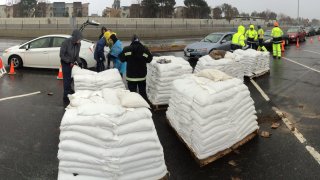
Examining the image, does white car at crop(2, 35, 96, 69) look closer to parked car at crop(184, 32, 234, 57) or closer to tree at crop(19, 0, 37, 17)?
parked car at crop(184, 32, 234, 57)

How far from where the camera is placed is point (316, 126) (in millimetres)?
7465

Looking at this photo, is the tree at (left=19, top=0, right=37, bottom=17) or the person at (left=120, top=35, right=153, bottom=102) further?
the tree at (left=19, top=0, right=37, bottom=17)

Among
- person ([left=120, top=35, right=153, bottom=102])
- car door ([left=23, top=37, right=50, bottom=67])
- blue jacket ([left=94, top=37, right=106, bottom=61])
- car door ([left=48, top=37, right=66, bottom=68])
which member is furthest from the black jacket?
car door ([left=23, top=37, right=50, bottom=67])

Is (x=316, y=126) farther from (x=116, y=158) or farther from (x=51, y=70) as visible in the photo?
(x=51, y=70)

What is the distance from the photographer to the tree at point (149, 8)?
78194 mm

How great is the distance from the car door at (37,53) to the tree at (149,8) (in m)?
66.5

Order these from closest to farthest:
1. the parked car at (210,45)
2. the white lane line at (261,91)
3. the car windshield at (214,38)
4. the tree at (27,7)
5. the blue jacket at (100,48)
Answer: the white lane line at (261,91)
the blue jacket at (100,48)
the parked car at (210,45)
the car windshield at (214,38)
the tree at (27,7)

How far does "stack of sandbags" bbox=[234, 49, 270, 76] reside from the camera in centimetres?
1229

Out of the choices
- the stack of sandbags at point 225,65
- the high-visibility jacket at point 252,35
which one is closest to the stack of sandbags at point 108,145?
the stack of sandbags at point 225,65

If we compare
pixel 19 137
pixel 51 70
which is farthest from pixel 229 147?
pixel 51 70

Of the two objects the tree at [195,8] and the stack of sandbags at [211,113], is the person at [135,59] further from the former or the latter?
the tree at [195,8]

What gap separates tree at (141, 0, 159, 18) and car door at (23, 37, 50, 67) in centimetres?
6649

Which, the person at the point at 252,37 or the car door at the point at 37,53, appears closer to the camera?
the car door at the point at 37,53

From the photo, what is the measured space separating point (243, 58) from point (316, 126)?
16.7 ft
